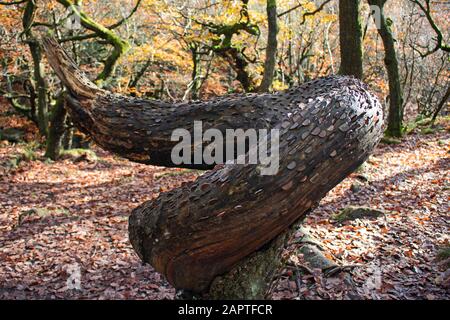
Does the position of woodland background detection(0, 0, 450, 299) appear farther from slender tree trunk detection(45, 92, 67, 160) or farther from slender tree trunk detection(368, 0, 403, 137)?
slender tree trunk detection(368, 0, 403, 137)

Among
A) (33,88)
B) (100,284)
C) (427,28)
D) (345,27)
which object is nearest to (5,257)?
(100,284)

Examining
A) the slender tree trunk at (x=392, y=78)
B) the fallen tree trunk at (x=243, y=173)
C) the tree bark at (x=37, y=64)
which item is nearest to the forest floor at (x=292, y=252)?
the slender tree trunk at (x=392, y=78)

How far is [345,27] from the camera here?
23.4ft

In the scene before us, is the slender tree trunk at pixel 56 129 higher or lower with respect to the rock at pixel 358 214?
higher

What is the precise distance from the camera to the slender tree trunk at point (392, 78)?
11.1 meters

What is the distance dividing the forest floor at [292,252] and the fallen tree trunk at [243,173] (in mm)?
1915

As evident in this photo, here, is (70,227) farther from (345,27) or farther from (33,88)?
(33,88)

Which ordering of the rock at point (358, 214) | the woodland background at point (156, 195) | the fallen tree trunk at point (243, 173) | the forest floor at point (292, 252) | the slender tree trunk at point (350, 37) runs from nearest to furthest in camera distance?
the fallen tree trunk at point (243, 173)
the forest floor at point (292, 252)
the woodland background at point (156, 195)
the rock at point (358, 214)
the slender tree trunk at point (350, 37)

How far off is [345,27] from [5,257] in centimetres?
680

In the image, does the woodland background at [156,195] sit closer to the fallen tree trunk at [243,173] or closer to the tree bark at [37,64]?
the tree bark at [37,64]

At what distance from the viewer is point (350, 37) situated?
7.14m

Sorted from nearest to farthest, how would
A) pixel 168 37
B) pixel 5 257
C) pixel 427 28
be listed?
pixel 5 257 < pixel 168 37 < pixel 427 28
